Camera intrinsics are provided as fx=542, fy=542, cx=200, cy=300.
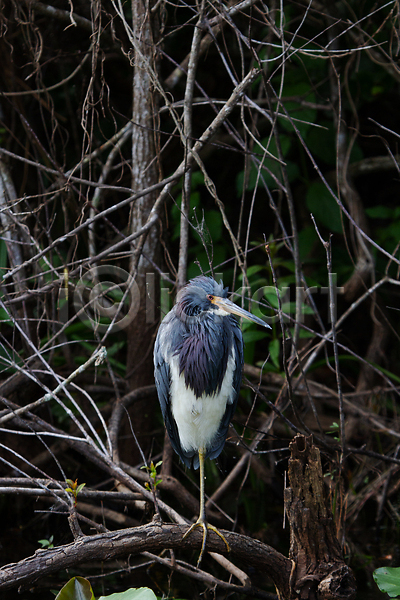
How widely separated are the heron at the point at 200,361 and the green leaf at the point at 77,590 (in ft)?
1.58

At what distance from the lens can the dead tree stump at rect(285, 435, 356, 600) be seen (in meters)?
2.02

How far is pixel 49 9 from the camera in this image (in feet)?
10.9

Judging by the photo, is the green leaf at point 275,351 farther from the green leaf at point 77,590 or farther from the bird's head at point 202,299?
the green leaf at point 77,590

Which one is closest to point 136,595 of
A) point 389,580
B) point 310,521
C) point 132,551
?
point 132,551

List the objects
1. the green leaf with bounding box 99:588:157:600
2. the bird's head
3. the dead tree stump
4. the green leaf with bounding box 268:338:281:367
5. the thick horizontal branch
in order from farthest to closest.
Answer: the green leaf with bounding box 268:338:281:367 < the bird's head < the dead tree stump < the green leaf with bounding box 99:588:157:600 < the thick horizontal branch

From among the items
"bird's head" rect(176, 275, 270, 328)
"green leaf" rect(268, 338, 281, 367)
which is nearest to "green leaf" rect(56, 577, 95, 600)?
"bird's head" rect(176, 275, 270, 328)

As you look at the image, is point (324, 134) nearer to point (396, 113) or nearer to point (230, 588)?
point (396, 113)

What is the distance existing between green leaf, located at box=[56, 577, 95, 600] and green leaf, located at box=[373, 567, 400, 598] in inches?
44.5

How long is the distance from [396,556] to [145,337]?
1.95m

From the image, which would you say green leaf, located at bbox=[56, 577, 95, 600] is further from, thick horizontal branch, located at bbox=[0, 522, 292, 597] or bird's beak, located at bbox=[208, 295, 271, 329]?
bird's beak, located at bbox=[208, 295, 271, 329]

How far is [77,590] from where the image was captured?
6.27 ft

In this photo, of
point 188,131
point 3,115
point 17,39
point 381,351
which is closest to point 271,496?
point 381,351

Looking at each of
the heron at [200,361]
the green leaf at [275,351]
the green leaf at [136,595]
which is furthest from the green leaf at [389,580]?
the green leaf at [275,351]

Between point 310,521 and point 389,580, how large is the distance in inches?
18.4
